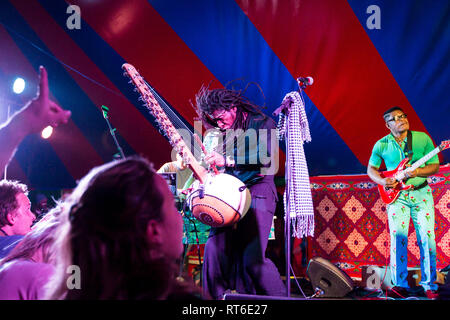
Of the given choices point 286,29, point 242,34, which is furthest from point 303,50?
point 242,34

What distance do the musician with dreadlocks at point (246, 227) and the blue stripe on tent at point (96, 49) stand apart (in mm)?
2222

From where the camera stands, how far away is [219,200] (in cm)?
251

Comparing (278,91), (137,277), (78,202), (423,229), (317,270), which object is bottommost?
(317,270)

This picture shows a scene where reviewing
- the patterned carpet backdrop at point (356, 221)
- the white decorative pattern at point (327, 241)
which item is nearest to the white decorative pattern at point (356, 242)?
the patterned carpet backdrop at point (356, 221)

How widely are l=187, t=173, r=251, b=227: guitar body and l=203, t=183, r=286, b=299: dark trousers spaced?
0.79ft

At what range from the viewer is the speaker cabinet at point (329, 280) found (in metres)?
3.63

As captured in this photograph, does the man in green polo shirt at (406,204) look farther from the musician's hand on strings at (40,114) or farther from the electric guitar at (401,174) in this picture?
the musician's hand on strings at (40,114)

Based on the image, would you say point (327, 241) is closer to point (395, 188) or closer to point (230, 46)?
point (395, 188)

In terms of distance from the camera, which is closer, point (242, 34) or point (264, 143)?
point (264, 143)

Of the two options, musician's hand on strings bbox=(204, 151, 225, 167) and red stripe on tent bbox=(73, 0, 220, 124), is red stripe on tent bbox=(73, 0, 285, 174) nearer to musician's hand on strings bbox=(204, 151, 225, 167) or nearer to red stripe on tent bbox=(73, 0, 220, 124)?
red stripe on tent bbox=(73, 0, 220, 124)

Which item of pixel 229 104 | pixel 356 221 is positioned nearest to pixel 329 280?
pixel 229 104

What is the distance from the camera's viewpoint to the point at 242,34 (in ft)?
13.8

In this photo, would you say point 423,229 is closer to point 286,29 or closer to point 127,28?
point 286,29

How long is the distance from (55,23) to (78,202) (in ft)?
13.9
